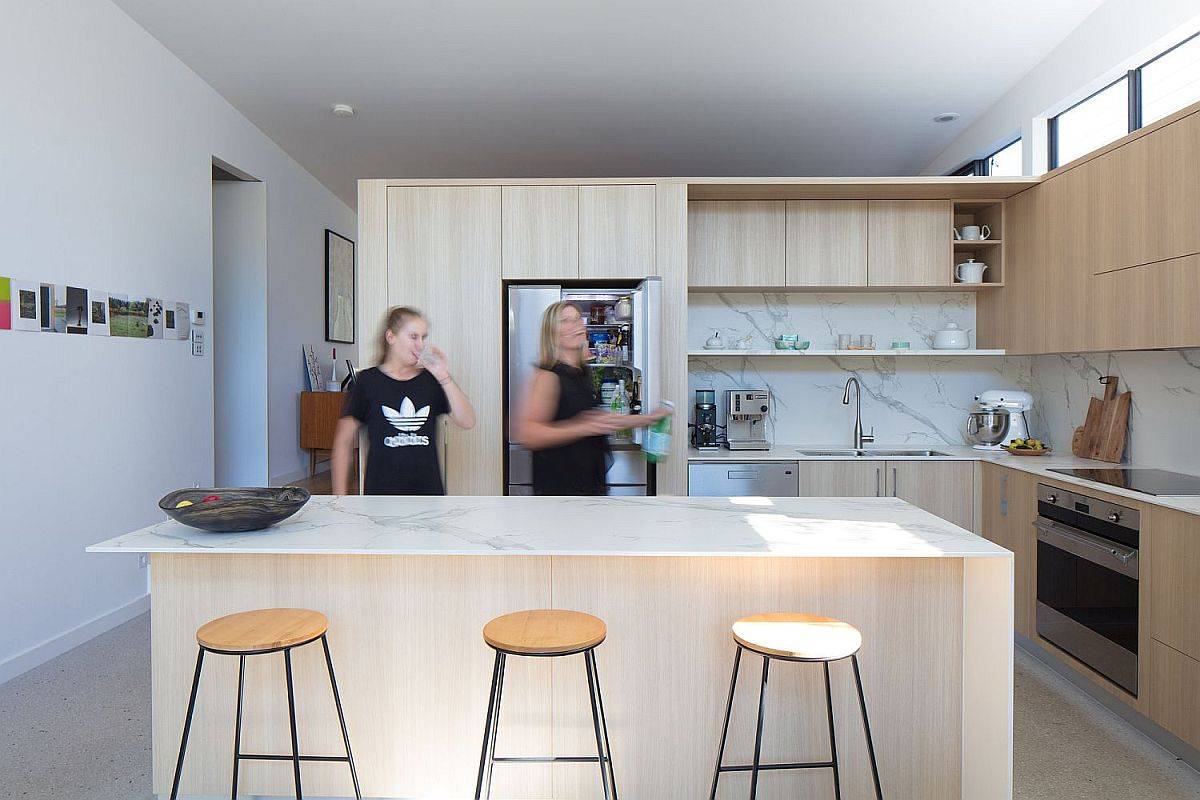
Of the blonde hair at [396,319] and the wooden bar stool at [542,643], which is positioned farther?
the blonde hair at [396,319]

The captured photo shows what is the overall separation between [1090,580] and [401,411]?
9.17 feet

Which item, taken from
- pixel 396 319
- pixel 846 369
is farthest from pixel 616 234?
pixel 846 369

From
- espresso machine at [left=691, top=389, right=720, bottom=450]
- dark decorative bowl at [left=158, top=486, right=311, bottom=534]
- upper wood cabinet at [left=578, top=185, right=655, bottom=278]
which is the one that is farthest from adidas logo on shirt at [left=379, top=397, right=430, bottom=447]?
espresso machine at [left=691, top=389, right=720, bottom=450]

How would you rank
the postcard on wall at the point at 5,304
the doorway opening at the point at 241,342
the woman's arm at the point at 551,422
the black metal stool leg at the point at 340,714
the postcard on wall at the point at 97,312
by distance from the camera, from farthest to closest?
the doorway opening at the point at 241,342 < the postcard on wall at the point at 97,312 < the postcard on wall at the point at 5,304 < the woman's arm at the point at 551,422 < the black metal stool leg at the point at 340,714

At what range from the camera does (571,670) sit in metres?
2.15

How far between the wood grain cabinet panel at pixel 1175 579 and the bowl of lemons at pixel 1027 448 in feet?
4.79

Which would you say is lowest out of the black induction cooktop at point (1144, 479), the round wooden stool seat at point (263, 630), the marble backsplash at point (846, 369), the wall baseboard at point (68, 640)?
the wall baseboard at point (68, 640)

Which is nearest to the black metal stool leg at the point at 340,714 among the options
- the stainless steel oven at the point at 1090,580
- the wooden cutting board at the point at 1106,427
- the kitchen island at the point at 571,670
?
the kitchen island at the point at 571,670

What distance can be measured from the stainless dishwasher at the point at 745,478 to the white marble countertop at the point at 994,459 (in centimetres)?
4

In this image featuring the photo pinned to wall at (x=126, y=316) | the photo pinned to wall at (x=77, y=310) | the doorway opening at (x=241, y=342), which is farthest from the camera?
the doorway opening at (x=241, y=342)

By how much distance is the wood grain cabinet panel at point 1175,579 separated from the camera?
248 centimetres

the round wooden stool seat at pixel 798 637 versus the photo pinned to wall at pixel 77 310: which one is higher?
the photo pinned to wall at pixel 77 310

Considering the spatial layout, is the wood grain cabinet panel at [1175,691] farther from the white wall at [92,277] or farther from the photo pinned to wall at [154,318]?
the photo pinned to wall at [154,318]

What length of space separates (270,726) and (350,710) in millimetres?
235
